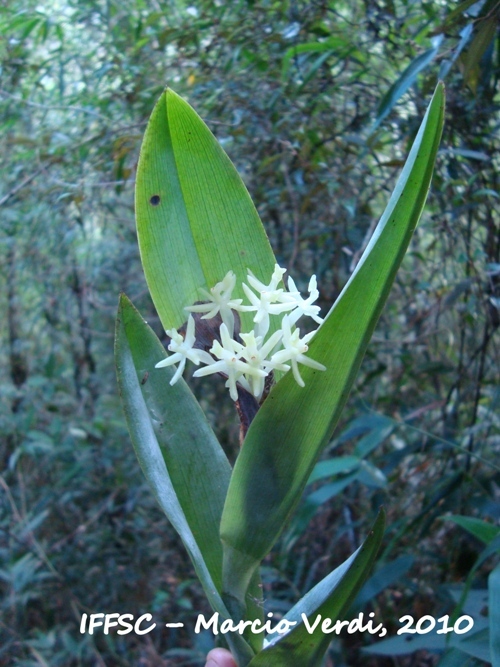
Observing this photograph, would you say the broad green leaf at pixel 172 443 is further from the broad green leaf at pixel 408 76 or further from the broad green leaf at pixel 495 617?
the broad green leaf at pixel 408 76

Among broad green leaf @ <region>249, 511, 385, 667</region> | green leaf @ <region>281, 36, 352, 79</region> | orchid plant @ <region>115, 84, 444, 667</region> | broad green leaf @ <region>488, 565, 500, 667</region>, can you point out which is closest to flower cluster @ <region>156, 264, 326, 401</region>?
orchid plant @ <region>115, 84, 444, 667</region>

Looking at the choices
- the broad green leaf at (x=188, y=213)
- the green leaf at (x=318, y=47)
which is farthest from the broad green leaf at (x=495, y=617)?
the green leaf at (x=318, y=47)

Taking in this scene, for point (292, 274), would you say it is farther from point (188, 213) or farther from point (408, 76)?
point (188, 213)

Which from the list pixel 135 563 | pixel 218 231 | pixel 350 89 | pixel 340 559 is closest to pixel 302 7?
pixel 350 89

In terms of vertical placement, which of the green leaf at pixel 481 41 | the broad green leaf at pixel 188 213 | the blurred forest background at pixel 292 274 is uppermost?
the green leaf at pixel 481 41

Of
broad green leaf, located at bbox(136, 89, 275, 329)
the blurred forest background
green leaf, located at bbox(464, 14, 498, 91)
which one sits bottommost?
the blurred forest background

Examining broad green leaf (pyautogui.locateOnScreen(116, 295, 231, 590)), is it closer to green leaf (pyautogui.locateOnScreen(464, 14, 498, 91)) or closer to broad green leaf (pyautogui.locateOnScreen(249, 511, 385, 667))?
broad green leaf (pyautogui.locateOnScreen(249, 511, 385, 667))
